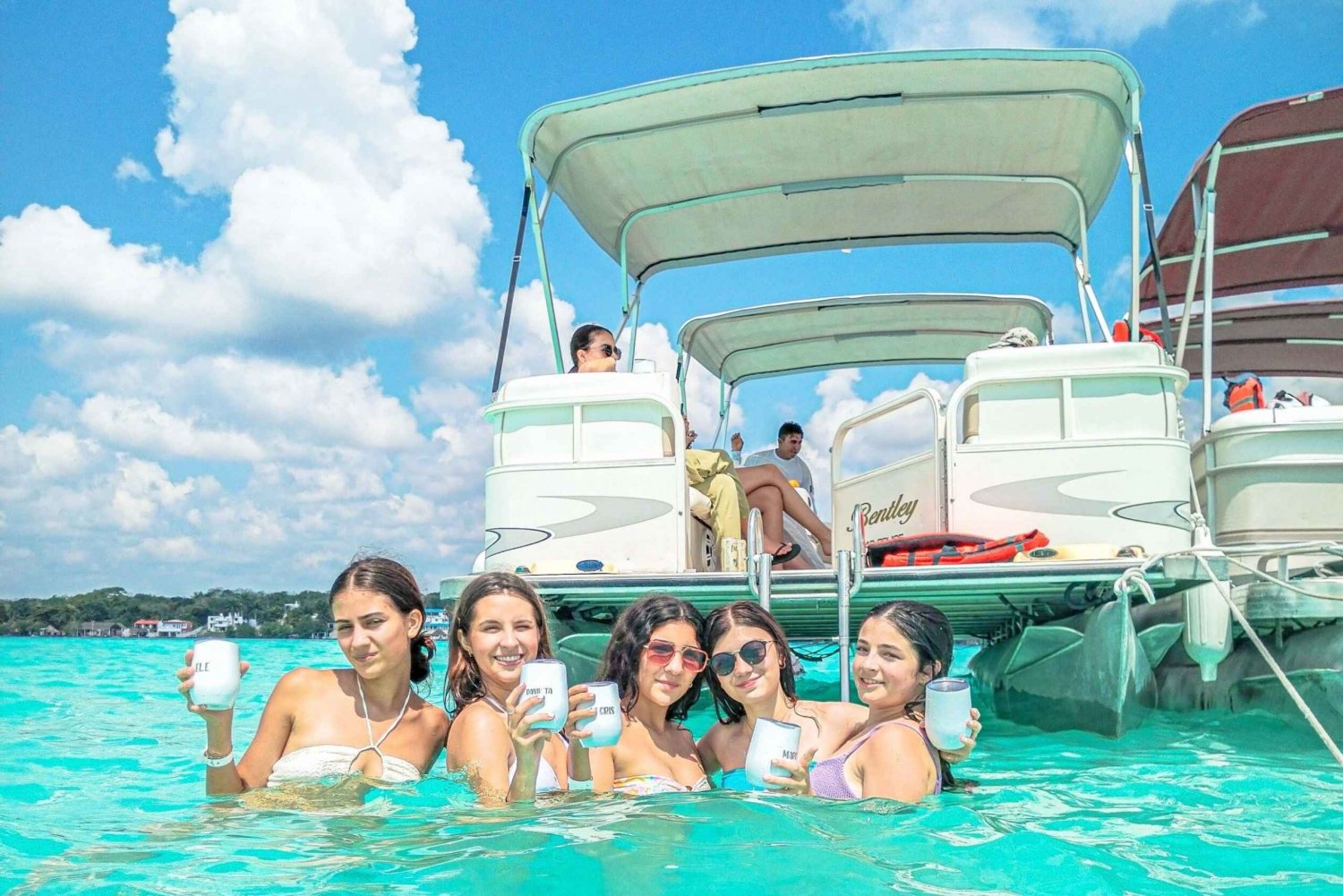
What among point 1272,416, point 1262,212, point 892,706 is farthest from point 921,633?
point 1262,212

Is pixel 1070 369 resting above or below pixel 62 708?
above

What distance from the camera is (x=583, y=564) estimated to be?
5320 mm

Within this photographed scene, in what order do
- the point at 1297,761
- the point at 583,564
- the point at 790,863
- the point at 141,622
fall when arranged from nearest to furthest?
the point at 790,863
the point at 1297,761
the point at 583,564
the point at 141,622

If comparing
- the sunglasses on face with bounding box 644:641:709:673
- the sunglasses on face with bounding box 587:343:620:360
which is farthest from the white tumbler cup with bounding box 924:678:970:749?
the sunglasses on face with bounding box 587:343:620:360

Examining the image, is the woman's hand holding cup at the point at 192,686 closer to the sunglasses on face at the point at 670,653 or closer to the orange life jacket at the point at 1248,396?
the sunglasses on face at the point at 670,653

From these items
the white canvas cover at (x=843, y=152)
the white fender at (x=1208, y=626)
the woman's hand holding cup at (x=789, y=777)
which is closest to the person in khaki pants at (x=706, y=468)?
the white canvas cover at (x=843, y=152)

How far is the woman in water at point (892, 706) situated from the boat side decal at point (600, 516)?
255 centimetres

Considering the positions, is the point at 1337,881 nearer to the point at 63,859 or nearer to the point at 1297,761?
the point at 1297,761

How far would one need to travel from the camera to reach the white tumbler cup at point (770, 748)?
2.67 m

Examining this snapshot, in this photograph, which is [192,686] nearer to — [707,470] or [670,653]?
[670,653]

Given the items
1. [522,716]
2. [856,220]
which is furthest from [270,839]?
[856,220]

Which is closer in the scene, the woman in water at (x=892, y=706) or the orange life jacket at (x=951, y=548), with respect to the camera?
the woman in water at (x=892, y=706)

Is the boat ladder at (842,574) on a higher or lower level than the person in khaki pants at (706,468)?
lower

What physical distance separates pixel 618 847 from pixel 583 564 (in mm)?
2783
